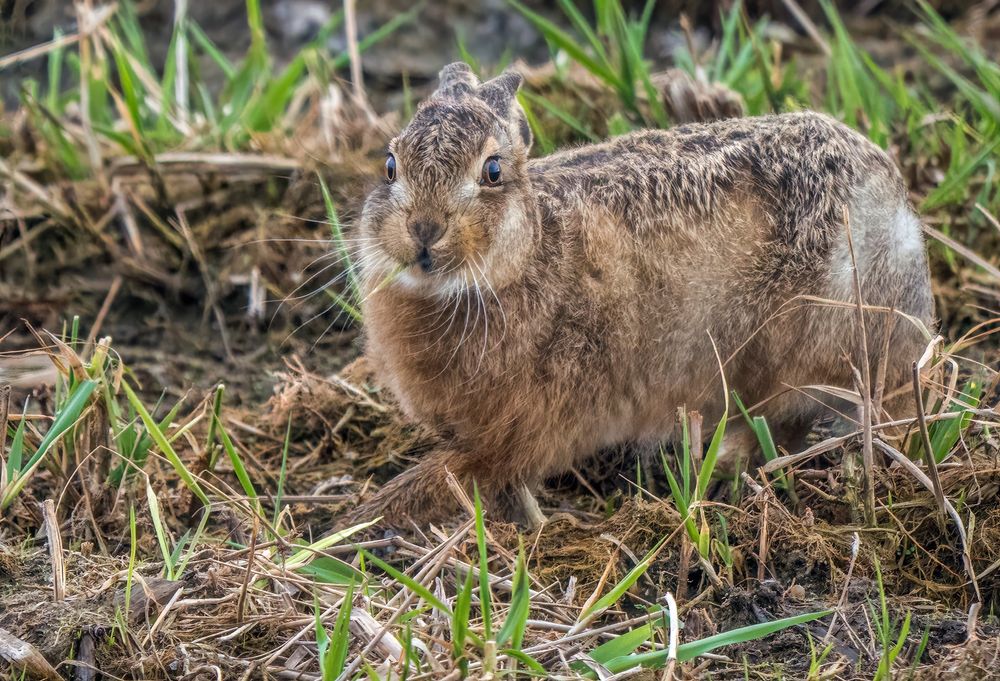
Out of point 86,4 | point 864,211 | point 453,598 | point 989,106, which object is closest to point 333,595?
point 453,598

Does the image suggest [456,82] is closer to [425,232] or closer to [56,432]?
[425,232]

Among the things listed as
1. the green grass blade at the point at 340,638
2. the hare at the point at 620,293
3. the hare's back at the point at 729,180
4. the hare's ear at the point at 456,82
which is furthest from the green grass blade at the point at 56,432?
the hare's back at the point at 729,180

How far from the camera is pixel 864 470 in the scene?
11.5ft

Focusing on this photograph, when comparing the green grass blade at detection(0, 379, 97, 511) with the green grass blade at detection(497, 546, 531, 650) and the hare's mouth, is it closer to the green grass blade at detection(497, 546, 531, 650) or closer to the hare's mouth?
the hare's mouth

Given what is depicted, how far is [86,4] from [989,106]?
13.1 ft

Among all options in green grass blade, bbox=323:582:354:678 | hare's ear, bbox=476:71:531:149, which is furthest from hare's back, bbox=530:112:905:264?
green grass blade, bbox=323:582:354:678

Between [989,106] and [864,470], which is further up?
[989,106]

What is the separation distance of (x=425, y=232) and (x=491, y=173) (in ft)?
1.00

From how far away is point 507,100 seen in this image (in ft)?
12.5

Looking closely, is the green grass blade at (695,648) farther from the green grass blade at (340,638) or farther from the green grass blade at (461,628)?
the green grass blade at (340,638)

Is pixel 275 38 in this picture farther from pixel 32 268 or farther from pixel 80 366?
pixel 80 366

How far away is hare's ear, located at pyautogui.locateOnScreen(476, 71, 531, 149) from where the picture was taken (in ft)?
12.3

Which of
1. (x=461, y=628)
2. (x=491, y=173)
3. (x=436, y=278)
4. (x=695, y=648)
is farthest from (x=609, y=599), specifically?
(x=491, y=173)

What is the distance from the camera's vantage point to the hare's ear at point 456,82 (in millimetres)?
3783
